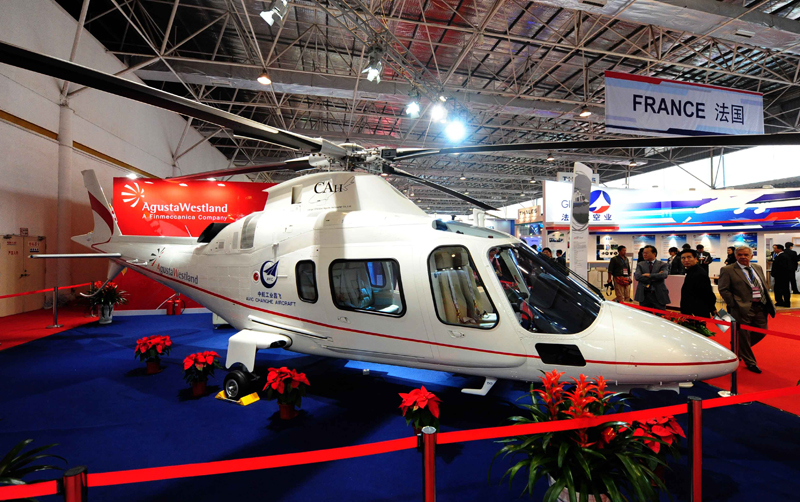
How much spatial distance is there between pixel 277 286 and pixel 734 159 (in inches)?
1003

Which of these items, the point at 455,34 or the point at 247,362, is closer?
the point at 247,362

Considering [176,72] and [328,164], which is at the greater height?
[176,72]

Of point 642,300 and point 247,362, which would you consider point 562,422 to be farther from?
point 642,300

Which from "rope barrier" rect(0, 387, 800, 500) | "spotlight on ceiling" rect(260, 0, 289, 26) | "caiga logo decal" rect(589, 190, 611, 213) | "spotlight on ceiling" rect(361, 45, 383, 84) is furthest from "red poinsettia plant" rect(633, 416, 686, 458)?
"caiga logo decal" rect(589, 190, 611, 213)

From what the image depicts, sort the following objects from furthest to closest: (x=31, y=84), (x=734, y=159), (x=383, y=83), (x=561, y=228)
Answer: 1. (x=734, y=159)
2. (x=561, y=228)
3. (x=383, y=83)
4. (x=31, y=84)

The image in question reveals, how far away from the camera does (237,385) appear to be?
4410 mm

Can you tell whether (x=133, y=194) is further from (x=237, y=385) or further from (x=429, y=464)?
(x=429, y=464)

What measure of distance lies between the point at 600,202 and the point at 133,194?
16222 millimetres

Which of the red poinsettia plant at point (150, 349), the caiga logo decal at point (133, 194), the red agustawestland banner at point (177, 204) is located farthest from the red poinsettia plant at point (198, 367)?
the caiga logo decal at point (133, 194)

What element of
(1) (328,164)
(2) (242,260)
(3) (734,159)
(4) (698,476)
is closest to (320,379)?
(2) (242,260)

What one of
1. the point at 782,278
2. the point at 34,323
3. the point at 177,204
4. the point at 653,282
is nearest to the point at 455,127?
the point at 653,282

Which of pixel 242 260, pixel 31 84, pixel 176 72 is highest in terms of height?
pixel 176 72

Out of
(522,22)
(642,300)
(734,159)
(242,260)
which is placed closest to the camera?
(242,260)

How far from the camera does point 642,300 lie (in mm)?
7809
